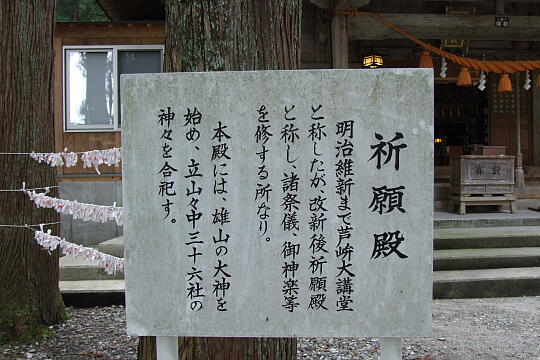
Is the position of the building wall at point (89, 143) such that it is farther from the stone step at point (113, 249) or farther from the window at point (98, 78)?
→ the stone step at point (113, 249)

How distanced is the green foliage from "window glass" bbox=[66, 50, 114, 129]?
9065 millimetres

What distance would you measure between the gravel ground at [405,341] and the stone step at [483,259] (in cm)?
107

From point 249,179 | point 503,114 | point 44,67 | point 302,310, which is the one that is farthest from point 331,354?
point 503,114

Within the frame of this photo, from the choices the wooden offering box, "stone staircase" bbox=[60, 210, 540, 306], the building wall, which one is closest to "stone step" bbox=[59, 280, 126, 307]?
"stone staircase" bbox=[60, 210, 540, 306]

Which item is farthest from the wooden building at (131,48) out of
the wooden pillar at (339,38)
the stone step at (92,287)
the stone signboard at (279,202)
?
the stone signboard at (279,202)

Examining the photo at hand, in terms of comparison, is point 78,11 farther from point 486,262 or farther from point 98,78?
point 486,262

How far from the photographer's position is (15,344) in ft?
15.9

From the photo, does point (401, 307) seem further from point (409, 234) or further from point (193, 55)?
point (193, 55)

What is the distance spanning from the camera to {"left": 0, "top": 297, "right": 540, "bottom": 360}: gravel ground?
4664 millimetres

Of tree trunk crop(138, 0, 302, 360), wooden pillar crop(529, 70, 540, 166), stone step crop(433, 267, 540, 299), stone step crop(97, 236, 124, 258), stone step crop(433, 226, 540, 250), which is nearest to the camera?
tree trunk crop(138, 0, 302, 360)

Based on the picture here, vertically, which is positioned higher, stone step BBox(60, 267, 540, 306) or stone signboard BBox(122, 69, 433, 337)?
stone signboard BBox(122, 69, 433, 337)

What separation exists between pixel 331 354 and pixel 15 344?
2.83 metres

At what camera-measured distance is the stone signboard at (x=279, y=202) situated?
2506mm

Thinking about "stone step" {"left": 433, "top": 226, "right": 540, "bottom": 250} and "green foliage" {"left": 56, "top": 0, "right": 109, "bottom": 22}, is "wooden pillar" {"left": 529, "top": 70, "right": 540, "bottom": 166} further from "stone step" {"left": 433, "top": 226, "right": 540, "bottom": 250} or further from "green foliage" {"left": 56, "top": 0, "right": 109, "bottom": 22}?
"green foliage" {"left": 56, "top": 0, "right": 109, "bottom": 22}
